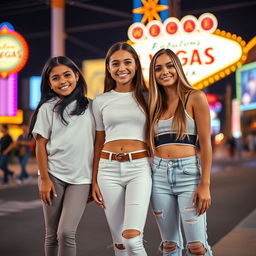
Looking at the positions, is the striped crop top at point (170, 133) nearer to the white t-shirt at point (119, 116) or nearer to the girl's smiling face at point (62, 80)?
the white t-shirt at point (119, 116)

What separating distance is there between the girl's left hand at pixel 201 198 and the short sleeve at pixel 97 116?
0.92m

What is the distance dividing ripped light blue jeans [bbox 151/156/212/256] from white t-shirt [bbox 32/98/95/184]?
1.82ft

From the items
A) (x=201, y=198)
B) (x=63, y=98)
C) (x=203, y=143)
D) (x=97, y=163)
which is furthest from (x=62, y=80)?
(x=201, y=198)

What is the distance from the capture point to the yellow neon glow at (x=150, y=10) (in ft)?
30.8

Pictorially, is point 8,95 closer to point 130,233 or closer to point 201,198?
point 130,233

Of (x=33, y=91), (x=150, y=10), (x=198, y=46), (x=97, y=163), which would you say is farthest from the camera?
(x=33, y=91)

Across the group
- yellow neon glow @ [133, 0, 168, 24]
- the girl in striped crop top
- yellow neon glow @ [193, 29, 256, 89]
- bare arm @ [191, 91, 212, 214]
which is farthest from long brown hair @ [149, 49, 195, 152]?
yellow neon glow @ [133, 0, 168, 24]

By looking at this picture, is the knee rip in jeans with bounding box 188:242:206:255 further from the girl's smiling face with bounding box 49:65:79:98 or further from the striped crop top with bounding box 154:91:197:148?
the girl's smiling face with bounding box 49:65:79:98

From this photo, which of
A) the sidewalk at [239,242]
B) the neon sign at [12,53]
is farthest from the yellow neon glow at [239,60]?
the neon sign at [12,53]

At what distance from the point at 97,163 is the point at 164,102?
719 mm

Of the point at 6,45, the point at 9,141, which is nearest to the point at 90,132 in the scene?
the point at 9,141

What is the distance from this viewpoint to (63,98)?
359 cm

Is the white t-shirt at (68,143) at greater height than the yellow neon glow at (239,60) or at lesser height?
lesser

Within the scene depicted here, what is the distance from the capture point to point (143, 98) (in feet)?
11.5
